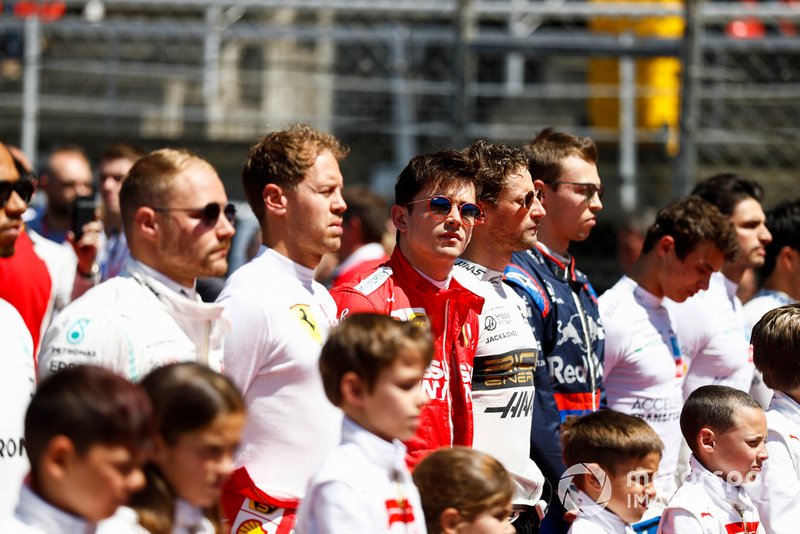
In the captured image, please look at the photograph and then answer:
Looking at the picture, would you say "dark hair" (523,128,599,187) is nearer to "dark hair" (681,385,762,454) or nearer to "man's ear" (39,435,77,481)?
"dark hair" (681,385,762,454)

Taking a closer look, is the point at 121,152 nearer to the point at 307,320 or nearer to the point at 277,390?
the point at 307,320

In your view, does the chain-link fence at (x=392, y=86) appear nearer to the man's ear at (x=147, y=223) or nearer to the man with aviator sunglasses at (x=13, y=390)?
the man's ear at (x=147, y=223)

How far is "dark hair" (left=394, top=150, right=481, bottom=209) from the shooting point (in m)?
4.25

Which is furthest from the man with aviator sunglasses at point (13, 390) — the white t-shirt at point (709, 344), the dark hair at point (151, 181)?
the white t-shirt at point (709, 344)

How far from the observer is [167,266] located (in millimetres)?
3668

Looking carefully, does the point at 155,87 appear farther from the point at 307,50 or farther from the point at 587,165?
the point at 587,165

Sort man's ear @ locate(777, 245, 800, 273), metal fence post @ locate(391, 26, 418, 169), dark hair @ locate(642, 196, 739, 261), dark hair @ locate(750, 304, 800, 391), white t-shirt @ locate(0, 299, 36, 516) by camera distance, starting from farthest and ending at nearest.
Answer: metal fence post @ locate(391, 26, 418, 169) < man's ear @ locate(777, 245, 800, 273) < dark hair @ locate(642, 196, 739, 261) < dark hair @ locate(750, 304, 800, 391) < white t-shirt @ locate(0, 299, 36, 516)

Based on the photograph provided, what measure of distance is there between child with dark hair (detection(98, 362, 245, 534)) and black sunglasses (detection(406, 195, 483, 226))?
1.50m

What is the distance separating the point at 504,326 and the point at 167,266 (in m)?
1.36

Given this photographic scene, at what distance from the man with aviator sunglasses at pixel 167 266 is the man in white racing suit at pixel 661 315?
2233mm

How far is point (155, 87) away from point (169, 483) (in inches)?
313

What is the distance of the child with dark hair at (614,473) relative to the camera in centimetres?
429

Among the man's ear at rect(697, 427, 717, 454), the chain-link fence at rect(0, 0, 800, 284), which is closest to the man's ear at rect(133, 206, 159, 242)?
the man's ear at rect(697, 427, 717, 454)

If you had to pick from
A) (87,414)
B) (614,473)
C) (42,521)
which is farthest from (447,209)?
(42,521)
